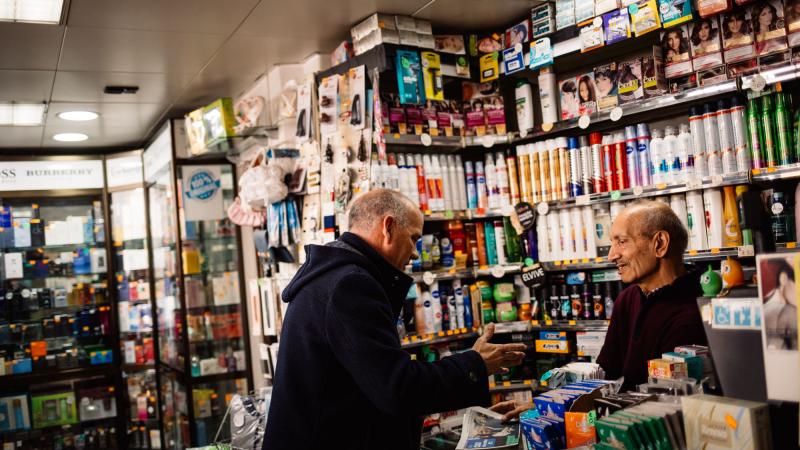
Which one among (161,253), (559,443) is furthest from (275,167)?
(559,443)

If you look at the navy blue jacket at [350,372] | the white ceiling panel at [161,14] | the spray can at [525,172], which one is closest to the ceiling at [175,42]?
the white ceiling panel at [161,14]

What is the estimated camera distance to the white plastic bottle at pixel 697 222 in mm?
3982

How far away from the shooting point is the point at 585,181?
15.0ft

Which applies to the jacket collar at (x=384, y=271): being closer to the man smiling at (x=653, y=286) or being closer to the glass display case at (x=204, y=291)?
the man smiling at (x=653, y=286)

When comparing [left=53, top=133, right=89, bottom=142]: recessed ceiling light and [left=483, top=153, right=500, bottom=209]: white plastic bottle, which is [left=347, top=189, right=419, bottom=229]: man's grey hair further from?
[left=53, top=133, right=89, bottom=142]: recessed ceiling light

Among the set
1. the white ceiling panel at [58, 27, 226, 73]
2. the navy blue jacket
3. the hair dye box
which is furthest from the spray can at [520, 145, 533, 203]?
the hair dye box

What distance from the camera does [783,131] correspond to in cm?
361

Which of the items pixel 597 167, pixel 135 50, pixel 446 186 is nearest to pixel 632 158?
pixel 597 167

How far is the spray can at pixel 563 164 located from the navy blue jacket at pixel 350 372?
98.7 inches

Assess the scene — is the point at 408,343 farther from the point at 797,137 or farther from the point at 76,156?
the point at 76,156

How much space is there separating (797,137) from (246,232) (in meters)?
4.99

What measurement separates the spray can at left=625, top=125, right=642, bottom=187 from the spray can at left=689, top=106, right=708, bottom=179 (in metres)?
0.39

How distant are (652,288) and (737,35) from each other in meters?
1.60

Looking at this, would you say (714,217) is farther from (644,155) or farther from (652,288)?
(652,288)
